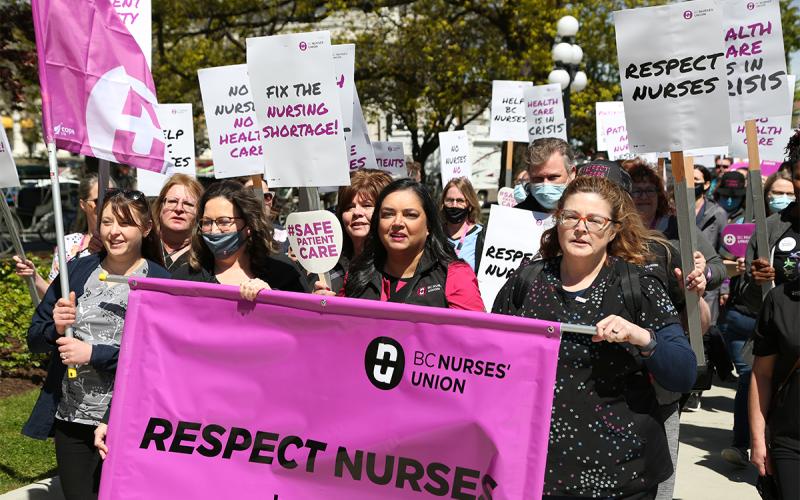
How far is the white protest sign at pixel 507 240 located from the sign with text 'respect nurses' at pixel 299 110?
4.12ft

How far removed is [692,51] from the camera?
451 centimetres

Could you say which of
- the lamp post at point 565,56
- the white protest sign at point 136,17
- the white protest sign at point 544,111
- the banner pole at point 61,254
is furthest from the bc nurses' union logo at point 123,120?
the lamp post at point 565,56

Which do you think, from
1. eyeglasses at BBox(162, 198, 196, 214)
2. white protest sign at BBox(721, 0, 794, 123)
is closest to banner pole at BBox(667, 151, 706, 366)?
white protest sign at BBox(721, 0, 794, 123)

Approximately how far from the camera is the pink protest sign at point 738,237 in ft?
22.0

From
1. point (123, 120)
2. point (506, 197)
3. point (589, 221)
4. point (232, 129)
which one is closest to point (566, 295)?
point (589, 221)

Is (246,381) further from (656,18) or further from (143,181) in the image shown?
(143,181)

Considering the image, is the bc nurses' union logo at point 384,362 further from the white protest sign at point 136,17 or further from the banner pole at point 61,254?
the white protest sign at point 136,17

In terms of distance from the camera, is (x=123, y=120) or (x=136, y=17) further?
(x=136, y=17)

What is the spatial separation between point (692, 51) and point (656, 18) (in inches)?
9.1

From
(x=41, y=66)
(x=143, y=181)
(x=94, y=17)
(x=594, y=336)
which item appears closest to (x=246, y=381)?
(x=594, y=336)

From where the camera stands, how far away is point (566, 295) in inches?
132

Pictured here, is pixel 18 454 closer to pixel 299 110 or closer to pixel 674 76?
pixel 299 110

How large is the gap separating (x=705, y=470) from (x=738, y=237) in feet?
5.46

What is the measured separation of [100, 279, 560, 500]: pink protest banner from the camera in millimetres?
3180
